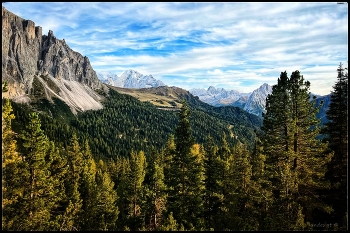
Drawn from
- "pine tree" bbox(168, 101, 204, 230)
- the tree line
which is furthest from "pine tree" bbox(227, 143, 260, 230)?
"pine tree" bbox(168, 101, 204, 230)

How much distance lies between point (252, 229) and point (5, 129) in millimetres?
22278

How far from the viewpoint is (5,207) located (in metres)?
23.9

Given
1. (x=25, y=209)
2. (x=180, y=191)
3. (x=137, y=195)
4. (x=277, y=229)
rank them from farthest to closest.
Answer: (x=137, y=195) → (x=180, y=191) → (x=25, y=209) → (x=277, y=229)

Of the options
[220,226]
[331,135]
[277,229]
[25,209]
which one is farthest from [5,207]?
[331,135]

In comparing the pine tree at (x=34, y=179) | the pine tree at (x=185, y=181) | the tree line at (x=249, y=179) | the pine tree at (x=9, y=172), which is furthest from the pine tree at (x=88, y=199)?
the pine tree at (x=9, y=172)


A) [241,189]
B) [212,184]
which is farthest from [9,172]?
[241,189]

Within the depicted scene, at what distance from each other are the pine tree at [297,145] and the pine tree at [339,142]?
110 cm

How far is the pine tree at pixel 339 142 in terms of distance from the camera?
2541cm

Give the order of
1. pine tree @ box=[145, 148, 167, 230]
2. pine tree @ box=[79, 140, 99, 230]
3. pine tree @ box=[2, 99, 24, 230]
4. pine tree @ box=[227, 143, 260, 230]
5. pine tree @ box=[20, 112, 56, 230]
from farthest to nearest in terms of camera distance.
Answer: pine tree @ box=[79, 140, 99, 230] < pine tree @ box=[227, 143, 260, 230] < pine tree @ box=[145, 148, 167, 230] < pine tree @ box=[20, 112, 56, 230] < pine tree @ box=[2, 99, 24, 230]

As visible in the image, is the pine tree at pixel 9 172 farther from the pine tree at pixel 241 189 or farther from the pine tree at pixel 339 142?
the pine tree at pixel 339 142

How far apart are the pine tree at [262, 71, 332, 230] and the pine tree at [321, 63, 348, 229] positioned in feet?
3.61

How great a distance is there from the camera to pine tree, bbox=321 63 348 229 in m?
25.4

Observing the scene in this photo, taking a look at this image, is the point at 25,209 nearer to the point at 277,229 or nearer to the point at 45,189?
the point at 45,189

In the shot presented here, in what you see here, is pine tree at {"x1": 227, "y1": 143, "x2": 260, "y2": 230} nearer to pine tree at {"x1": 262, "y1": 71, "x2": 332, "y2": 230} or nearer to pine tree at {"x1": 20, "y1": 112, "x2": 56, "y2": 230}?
pine tree at {"x1": 262, "y1": 71, "x2": 332, "y2": 230}
